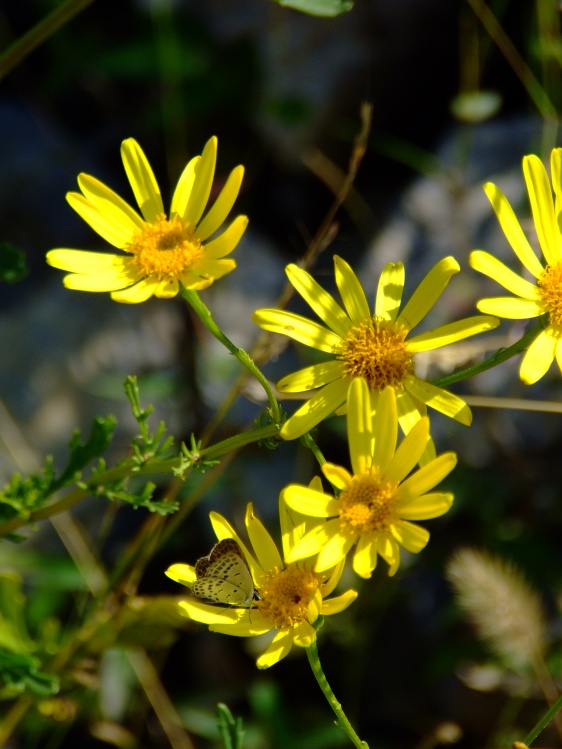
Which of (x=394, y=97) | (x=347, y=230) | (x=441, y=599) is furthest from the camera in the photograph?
(x=394, y=97)

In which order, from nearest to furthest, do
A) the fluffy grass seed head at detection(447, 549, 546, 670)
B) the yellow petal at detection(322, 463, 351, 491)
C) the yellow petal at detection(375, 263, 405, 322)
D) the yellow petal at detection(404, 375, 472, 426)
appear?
the yellow petal at detection(322, 463, 351, 491) → the yellow petal at detection(404, 375, 472, 426) → the yellow petal at detection(375, 263, 405, 322) → the fluffy grass seed head at detection(447, 549, 546, 670)

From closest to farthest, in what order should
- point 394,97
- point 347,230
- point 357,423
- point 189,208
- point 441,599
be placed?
point 357,423, point 189,208, point 441,599, point 347,230, point 394,97

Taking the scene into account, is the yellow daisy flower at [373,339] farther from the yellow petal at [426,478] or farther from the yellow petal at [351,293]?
the yellow petal at [426,478]

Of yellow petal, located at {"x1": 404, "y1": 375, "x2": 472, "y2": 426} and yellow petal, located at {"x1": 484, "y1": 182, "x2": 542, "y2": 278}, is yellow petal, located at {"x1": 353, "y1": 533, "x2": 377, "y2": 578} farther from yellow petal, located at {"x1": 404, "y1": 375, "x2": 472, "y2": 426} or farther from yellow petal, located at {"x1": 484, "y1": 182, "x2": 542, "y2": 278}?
yellow petal, located at {"x1": 484, "y1": 182, "x2": 542, "y2": 278}

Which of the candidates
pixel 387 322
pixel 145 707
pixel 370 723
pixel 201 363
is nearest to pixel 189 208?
pixel 387 322

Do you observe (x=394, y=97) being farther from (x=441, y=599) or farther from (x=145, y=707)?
(x=145, y=707)

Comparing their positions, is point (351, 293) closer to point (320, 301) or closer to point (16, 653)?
point (320, 301)

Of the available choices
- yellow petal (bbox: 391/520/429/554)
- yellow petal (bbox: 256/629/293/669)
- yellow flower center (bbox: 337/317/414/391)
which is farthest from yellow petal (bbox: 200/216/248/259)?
yellow petal (bbox: 256/629/293/669)
